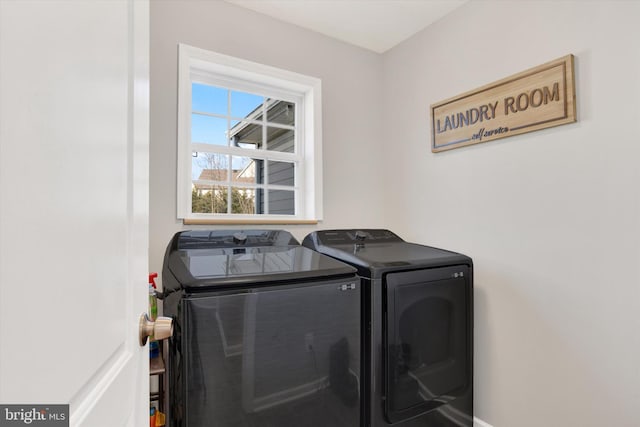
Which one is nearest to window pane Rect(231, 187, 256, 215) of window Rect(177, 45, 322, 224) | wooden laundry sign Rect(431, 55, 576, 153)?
window Rect(177, 45, 322, 224)

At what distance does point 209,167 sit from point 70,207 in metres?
1.96

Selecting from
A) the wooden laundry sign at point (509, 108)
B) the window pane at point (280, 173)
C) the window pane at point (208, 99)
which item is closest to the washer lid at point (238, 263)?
the window pane at point (280, 173)

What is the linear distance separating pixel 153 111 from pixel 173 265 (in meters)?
1.01

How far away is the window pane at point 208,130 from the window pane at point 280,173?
0.40 m

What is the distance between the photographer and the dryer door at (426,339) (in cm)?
160

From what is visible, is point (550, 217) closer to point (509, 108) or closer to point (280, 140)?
point (509, 108)

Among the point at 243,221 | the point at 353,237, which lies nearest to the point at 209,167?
the point at 243,221

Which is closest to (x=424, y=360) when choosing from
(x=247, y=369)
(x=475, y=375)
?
(x=475, y=375)

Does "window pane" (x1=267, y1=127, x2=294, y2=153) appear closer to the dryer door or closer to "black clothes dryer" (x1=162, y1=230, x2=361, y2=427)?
"black clothes dryer" (x1=162, y1=230, x2=361, y2=427)

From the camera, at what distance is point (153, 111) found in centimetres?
192

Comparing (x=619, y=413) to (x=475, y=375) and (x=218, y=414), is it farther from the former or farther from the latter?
(x=218, y=414)

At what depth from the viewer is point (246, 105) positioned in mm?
2416

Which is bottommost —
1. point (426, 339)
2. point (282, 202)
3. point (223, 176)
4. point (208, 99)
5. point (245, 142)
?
point (426, 339)

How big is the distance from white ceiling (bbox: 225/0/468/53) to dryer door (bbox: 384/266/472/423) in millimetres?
1758
